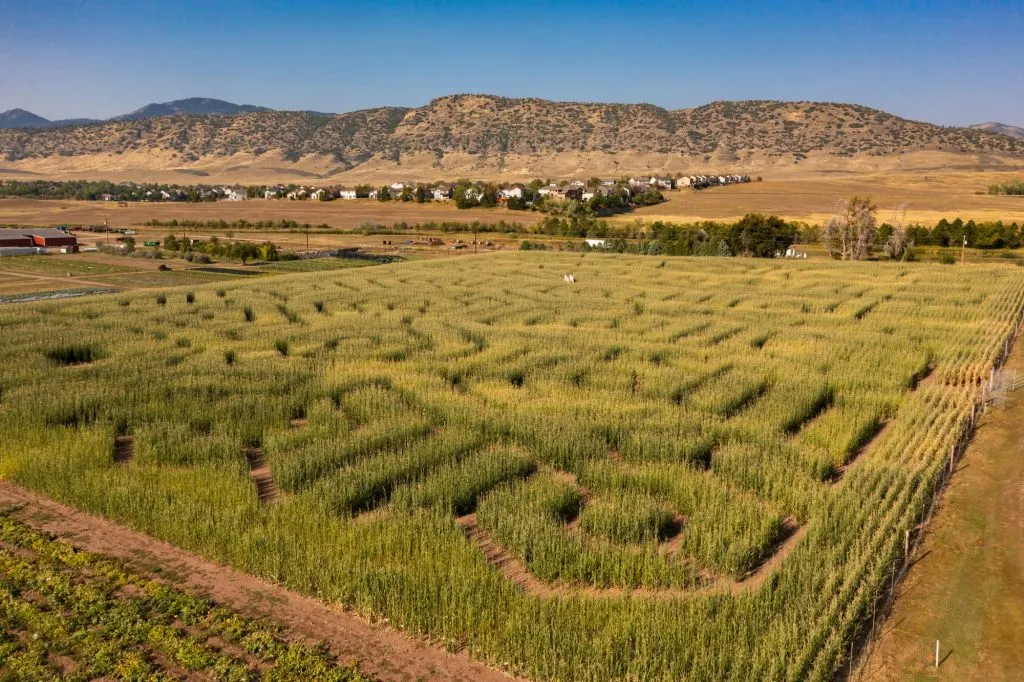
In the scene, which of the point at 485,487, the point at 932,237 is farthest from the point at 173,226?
the point at 485,487

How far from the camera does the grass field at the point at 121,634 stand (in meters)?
9.13

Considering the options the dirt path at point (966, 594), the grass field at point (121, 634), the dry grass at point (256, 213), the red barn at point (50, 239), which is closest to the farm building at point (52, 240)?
the red barn at point (50, 239)

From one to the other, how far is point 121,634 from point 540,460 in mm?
8165

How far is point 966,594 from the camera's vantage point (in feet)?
36.1

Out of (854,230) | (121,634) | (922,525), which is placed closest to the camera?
(121,634)

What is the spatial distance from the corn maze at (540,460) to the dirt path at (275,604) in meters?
0.24

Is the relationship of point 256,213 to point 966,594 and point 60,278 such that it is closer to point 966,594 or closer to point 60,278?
point 60,278

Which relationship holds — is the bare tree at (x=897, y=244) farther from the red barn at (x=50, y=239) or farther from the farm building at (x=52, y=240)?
the red barn at (x=50, y=239)

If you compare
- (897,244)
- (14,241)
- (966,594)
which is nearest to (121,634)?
(966,594)

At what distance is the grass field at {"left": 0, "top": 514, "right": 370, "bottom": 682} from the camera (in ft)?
30.0

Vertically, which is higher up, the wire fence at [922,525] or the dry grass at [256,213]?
the dry grass at [256,213]

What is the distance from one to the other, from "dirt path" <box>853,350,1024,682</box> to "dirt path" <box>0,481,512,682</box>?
5.07 m

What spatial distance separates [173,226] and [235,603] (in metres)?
99.8

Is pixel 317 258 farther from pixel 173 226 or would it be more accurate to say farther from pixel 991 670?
pixel 991 670
